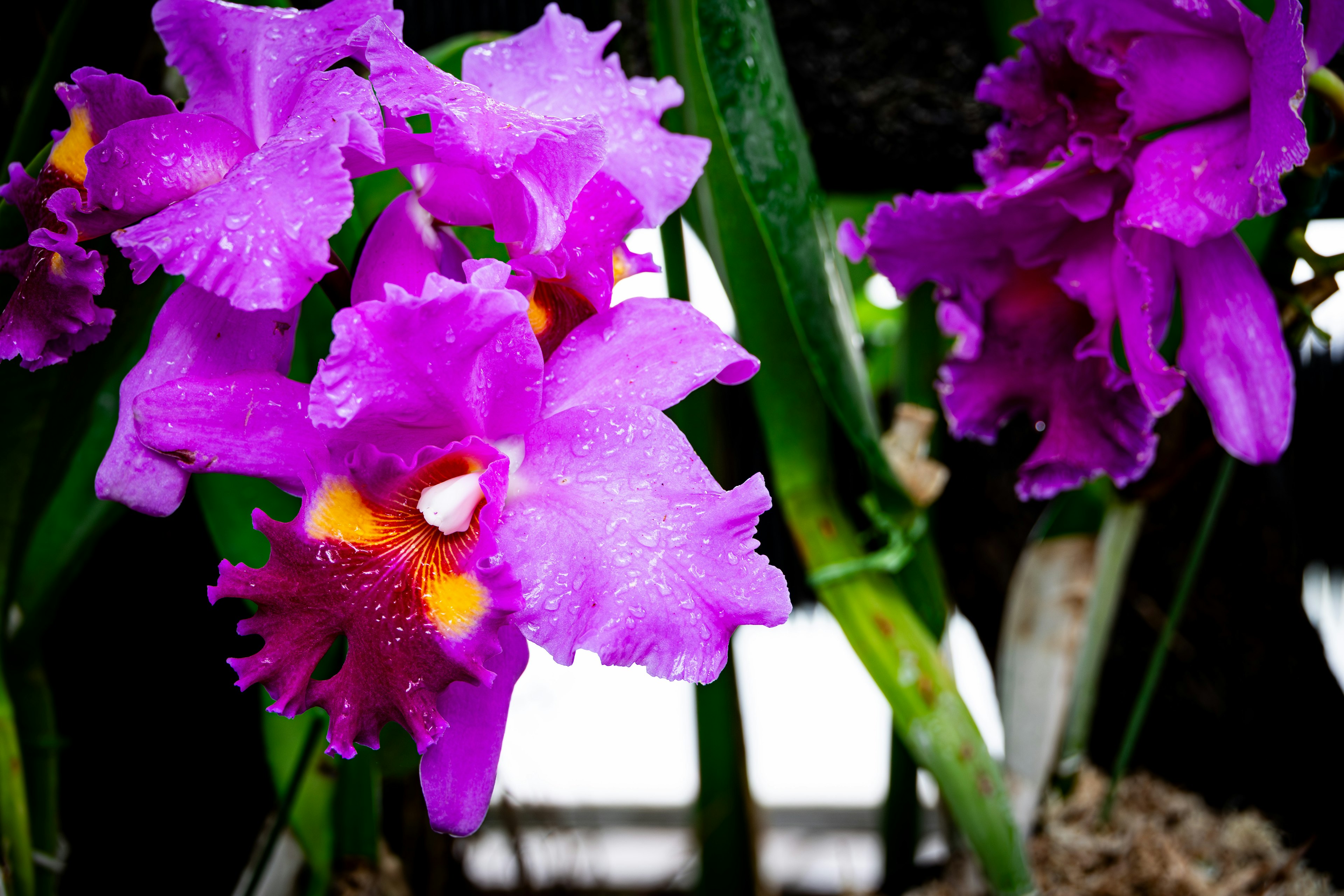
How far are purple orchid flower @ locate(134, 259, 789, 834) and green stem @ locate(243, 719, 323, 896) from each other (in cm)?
22

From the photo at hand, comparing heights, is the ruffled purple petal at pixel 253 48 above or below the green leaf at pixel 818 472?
above

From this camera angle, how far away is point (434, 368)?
240 millimetres

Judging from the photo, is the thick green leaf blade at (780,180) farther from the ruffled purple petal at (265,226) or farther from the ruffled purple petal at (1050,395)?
the ruffled purple petal at (265,226)

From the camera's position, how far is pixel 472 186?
0.29 m

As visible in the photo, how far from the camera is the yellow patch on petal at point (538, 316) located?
289mm

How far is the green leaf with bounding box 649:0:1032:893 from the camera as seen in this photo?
451 mm

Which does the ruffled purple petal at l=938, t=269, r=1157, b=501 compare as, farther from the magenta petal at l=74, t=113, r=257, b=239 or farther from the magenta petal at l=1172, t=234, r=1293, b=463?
the magenta petal at l=74, t=113, r=257, b=239

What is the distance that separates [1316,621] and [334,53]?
0.86 m

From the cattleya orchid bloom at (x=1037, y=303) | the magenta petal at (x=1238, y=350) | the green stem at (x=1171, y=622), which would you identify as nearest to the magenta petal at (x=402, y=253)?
the cattleya orchid bloom at (x=1037, y=303)

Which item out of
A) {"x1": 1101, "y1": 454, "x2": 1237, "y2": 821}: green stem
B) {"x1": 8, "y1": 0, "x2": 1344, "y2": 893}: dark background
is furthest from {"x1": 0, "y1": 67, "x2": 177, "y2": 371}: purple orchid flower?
{"x1": 1101, "y1": 454, "x2": 1237, "y2": 821}: green stem

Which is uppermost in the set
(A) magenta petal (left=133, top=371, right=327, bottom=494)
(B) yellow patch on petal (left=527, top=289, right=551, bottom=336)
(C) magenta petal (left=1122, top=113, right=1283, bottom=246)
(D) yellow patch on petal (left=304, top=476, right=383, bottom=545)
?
(C) magenta petal (left=1122, top=113, right=1283, bottom=246)

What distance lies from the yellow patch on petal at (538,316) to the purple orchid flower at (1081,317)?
8.2 inches

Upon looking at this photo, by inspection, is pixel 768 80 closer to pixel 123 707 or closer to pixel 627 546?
pixel 627 546

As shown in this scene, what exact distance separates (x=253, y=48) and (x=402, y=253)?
0.27ft
